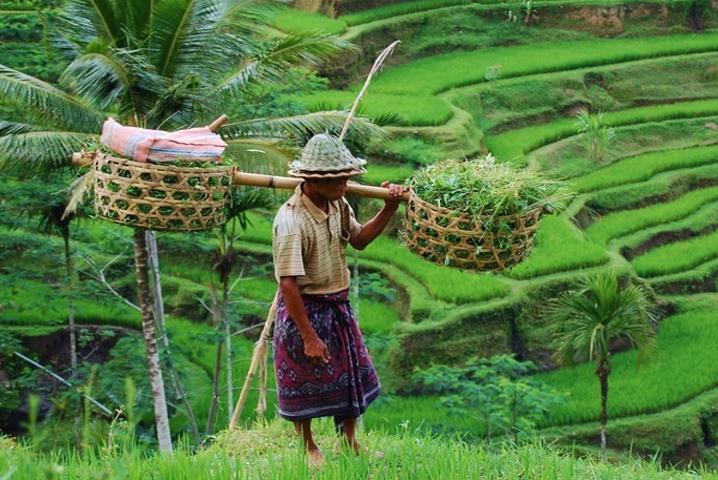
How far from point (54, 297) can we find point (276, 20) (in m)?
9.00

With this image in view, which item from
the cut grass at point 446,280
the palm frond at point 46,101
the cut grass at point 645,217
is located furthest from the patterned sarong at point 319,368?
the cut grass at point 645,217

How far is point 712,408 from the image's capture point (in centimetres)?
1092

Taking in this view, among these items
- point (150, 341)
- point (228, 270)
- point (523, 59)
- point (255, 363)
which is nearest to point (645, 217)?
point (523, 59)

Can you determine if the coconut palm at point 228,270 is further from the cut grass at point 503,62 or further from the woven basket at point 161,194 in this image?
the cut grass at point 503,62

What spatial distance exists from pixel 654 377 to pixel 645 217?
3693 mm

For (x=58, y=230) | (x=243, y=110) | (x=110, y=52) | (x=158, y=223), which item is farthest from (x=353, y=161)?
(x=58, y=230)

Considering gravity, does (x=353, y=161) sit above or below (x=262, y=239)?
above

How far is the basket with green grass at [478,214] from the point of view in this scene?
4754 mm

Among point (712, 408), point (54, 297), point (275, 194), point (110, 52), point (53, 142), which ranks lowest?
point (712, 408)

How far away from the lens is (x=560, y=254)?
508 inches

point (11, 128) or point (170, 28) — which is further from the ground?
point (170, 28)

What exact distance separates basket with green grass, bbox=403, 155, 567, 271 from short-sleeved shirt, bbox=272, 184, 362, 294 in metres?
0.29

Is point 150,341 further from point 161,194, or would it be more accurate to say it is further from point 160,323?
point 161,194

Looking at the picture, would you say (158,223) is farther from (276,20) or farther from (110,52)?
(276,20)
